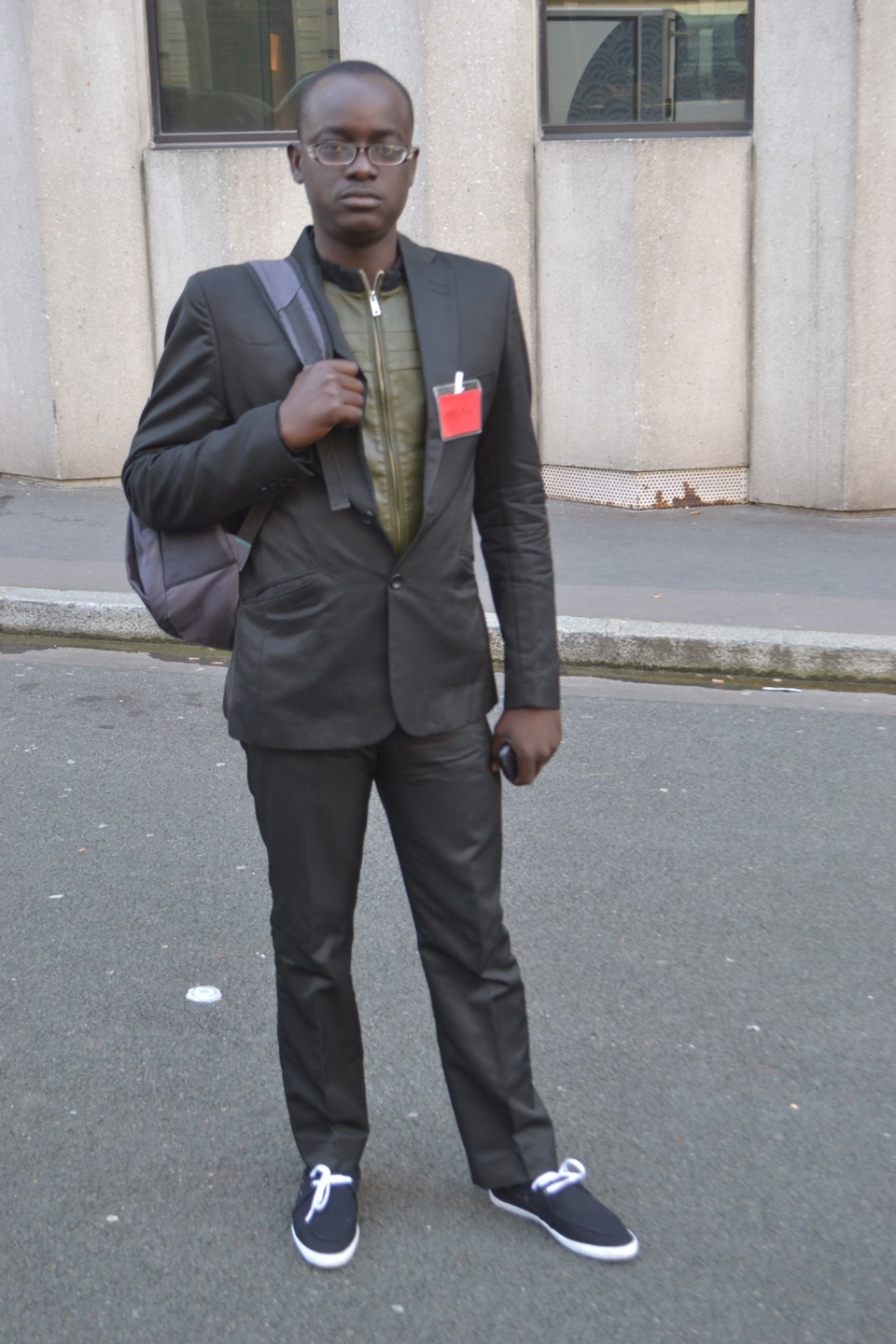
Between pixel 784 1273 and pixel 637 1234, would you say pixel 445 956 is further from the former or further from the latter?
pixel 784 1273

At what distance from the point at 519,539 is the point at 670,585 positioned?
5299mm

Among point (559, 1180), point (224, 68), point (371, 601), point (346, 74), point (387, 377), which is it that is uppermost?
point (224, 68)

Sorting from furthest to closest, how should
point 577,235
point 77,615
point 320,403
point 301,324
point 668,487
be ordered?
point 668,487
point 577,235
point 77,615
point 301,324
point 320,403

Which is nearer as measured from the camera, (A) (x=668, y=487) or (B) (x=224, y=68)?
(A) (x=668, y=487)

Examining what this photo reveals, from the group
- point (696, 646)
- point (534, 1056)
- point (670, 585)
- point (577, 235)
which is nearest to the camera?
point (534, 1056)

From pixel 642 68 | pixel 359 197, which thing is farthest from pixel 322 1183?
pixel 642 68

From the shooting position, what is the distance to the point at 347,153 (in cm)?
259

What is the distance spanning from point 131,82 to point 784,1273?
30.5 ft

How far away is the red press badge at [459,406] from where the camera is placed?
268 centimetres

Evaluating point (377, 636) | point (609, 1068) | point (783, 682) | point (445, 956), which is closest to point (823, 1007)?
point (609, 1068)

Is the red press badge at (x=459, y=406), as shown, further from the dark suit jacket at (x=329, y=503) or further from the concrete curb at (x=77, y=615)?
the concrete curb at (x=77, y=615)

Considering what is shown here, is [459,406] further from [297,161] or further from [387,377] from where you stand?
[297,161]

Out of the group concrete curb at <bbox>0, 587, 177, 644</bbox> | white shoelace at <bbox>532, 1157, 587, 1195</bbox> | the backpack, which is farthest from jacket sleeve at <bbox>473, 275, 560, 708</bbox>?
concrete curb at <bbox>0, 587, 177, 644</bbox>

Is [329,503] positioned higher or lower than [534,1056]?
higher
